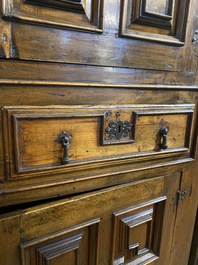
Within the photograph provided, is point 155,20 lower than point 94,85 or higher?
higher

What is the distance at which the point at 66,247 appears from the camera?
49 centimetres

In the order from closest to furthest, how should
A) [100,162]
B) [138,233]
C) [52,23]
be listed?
1. [52,23]
2. [100,162]
3. [138,233]

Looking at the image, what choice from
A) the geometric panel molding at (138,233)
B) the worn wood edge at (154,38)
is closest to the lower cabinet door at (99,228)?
the geometric panel molding at (138,233)

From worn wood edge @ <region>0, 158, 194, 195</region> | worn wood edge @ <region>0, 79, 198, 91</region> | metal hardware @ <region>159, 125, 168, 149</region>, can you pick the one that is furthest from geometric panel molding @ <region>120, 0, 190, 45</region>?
worn wood edge @ <region>0, 158, 194, 195</region>

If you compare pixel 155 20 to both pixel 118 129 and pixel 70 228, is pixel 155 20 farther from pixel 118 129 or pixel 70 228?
pixel 70 228

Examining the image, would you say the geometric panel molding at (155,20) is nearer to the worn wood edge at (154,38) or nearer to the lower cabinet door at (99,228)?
the worn wood edge at (154,38)

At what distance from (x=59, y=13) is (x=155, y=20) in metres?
0.22

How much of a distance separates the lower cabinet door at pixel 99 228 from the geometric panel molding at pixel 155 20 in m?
0.37

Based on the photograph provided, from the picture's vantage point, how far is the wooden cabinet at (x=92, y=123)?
386 mm

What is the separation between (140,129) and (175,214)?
0.33m

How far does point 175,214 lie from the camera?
2.10 feet

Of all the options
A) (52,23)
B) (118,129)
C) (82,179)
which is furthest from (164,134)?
(52,23)

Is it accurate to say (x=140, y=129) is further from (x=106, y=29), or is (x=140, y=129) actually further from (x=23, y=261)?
(x=23, y=261)

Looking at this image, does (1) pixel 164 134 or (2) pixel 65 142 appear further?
(1) pixel 164 134
